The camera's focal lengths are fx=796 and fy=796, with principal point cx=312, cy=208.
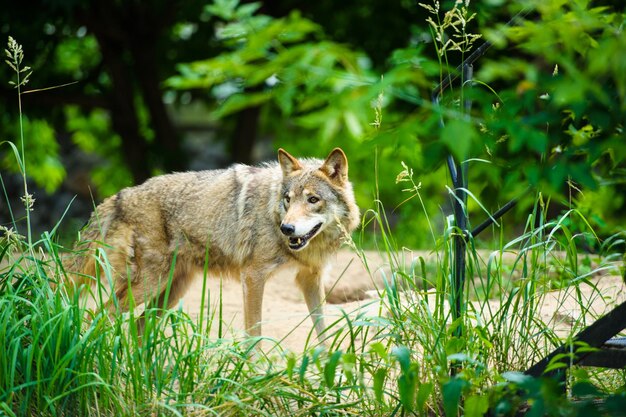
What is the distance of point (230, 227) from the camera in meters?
5.82

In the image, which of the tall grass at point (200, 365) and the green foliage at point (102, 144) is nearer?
the tall grass at point (200, 365)

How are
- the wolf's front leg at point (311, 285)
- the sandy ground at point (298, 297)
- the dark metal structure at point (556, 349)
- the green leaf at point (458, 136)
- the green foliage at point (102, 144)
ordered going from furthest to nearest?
1. the green foliage at point (102, 144)
2. the wolf's front leg at point (311, 285)
3. the sandy ground at point (298, 297)
4. the dark metal structure at point (556, 349)
5. the green leaf at point (458, 136)

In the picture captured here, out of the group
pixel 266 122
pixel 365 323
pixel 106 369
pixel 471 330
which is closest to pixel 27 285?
pixel 106 369

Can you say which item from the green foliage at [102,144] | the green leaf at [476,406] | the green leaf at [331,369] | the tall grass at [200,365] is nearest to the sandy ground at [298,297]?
the tall grass at [200,365]

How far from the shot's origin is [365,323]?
11.9 ft

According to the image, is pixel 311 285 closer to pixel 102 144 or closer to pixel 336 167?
pixel 336 167

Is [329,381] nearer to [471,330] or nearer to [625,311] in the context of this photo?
[471,330]

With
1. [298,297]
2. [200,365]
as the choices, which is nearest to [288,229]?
[200,365]

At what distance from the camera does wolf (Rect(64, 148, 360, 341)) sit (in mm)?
5617

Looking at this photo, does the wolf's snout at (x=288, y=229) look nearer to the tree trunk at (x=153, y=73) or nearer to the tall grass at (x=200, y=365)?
the tall grass at (x=200, y=365)

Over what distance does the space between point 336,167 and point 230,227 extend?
2.94 ft

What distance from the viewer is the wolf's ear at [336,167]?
18.5 feet

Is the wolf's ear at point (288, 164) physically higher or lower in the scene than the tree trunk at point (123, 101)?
lower

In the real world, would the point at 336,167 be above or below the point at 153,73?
below
